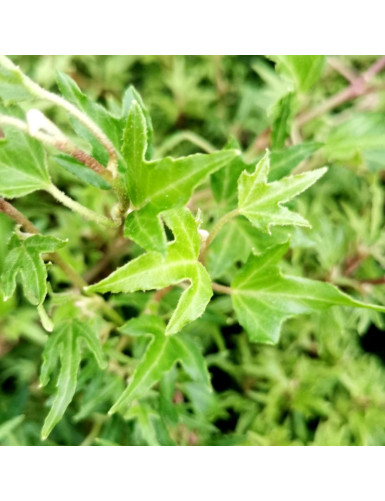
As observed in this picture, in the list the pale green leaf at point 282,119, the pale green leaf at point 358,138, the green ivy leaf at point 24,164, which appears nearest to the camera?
the green ivy leaf at point 24,164

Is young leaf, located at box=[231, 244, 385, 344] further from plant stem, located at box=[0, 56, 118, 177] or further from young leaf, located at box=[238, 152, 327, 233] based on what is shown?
plant stem, located at box=[0, 56, 118, 177]

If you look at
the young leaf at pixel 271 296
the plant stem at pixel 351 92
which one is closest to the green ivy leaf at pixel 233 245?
the young leaf at pixel 271 296

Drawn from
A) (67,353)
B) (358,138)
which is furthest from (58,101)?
(358,138)

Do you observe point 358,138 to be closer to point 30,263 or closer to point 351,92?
point 351,92

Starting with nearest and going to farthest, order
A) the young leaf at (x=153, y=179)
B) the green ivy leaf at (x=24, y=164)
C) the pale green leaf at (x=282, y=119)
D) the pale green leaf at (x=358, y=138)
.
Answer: the young leaf at (x=153, y=179) → the green ivy leaf at (x=24, y=164) → the pale green leaf at (x=282, y=119) → the pale green leaf at (x=358, y=138)

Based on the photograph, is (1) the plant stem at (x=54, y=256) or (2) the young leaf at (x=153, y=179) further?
(1) the plant stem at (x=54, y=256)

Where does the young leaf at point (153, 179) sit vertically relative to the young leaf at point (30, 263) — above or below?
above

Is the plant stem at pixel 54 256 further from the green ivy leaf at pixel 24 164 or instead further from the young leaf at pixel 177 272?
the young leaf at pixel 177 272

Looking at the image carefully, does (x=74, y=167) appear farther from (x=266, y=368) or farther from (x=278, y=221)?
(x=266, y=368)
